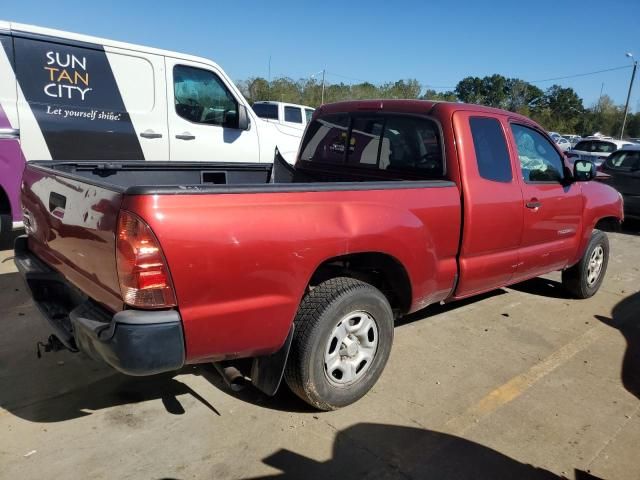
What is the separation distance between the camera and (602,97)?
239ft

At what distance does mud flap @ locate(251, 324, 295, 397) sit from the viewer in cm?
260

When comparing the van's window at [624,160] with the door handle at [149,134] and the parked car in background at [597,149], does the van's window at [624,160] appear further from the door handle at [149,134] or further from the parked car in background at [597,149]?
the door handle at [149,134]

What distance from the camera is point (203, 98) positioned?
6230 mm

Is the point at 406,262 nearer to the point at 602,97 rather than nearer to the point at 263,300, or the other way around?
the point at 263,300

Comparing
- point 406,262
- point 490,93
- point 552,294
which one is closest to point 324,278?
point 406,262

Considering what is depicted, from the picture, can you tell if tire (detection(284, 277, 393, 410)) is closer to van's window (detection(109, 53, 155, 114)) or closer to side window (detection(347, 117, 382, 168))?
side window (detection(347, 117, 382, 168))

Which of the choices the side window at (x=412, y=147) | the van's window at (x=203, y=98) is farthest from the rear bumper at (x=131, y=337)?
the van's window at (x=203, y=98)

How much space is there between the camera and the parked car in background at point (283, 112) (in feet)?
47.7

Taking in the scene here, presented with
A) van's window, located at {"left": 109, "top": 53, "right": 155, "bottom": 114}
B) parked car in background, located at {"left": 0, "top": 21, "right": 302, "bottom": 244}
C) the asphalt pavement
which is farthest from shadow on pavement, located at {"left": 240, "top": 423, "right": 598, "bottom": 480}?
van's window, located at {"left": 109, "top": 53, "right": 155, "bottom": 114}

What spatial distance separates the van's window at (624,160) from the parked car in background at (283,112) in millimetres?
7594

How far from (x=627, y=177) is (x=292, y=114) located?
29.0 ft

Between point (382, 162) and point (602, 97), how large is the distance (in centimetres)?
8174

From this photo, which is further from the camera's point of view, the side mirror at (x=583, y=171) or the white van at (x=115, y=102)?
the white van at (x=115, y=102)

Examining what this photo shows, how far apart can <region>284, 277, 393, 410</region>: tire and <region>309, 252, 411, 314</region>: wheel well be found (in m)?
0.13
